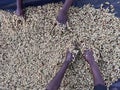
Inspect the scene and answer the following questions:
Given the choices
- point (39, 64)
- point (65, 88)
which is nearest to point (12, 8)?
point (39, 64)

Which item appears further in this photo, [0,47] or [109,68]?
[0,47]

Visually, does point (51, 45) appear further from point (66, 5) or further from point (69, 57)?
point (66, 5)

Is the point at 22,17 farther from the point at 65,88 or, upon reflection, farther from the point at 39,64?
the point at 65,88

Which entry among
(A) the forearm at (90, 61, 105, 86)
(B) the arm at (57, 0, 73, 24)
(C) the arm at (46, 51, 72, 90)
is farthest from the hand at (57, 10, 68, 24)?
(A) the forearm at (90, 61, 105, 86)

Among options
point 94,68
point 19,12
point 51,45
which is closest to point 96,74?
point 94,68

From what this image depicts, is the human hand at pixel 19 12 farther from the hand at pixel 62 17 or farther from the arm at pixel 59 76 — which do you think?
the arm at pixel 59 76

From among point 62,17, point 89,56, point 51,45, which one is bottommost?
point 89,56

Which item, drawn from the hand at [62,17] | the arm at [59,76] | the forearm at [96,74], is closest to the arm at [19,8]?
the hand at [62,17]
